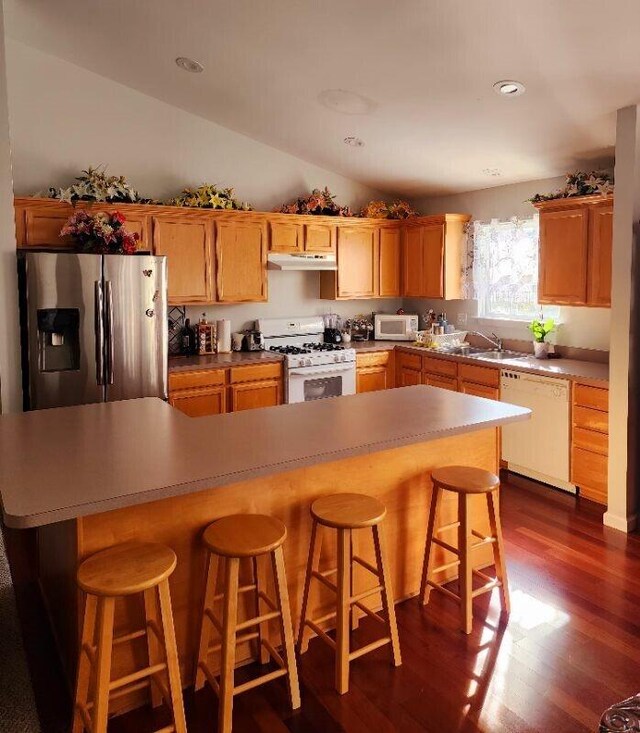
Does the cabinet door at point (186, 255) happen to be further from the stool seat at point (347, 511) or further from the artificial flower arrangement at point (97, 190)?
the stool seat at point (347, 511)

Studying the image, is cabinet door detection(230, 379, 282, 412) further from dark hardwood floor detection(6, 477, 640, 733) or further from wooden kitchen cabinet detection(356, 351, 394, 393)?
dark hardwood floor detection(6, 477, 640, 733)

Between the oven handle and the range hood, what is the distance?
0.91m

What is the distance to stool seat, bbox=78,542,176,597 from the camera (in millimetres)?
1834

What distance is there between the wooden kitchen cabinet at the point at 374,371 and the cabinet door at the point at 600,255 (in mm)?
2052

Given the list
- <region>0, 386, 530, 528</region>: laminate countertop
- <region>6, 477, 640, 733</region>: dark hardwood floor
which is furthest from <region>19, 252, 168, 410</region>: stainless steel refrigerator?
<region>6, 477, 640, 733</region>: dark hardwood floor

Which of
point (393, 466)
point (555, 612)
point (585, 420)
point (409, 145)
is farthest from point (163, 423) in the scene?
point (409, 145)

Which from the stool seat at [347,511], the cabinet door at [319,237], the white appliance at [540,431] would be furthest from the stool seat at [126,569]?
the cabinet door at [319,237]

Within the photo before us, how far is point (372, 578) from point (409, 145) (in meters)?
3.44

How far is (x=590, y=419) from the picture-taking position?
412 cm

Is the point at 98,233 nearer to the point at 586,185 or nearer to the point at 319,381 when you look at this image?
the point at 319,381

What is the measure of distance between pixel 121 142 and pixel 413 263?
9.44ft

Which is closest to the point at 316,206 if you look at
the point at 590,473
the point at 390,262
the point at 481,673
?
the point at 390,262

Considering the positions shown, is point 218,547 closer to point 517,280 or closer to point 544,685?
point 544,685

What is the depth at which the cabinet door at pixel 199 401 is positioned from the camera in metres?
4.68
